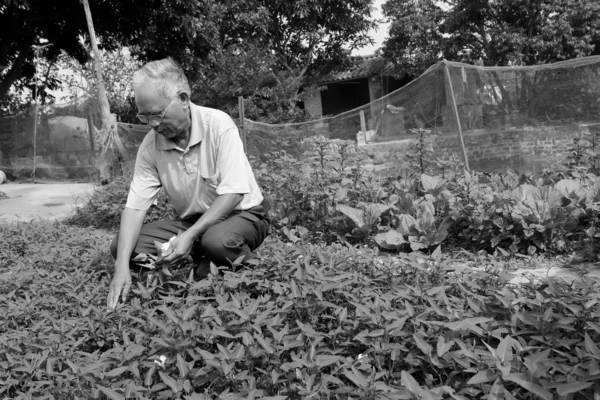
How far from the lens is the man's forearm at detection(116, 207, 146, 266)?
3.07m

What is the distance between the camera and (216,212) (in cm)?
A: 302

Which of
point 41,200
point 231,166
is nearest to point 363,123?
point 231,166

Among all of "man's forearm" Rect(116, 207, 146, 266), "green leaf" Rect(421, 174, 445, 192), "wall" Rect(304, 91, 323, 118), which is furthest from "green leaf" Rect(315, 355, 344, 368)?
"wall" Rect(304, 91, 323, 118)

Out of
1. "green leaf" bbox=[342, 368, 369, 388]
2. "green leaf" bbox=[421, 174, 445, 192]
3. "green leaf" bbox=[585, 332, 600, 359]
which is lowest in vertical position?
"green leaf" bbox=[342, 368, 369, 388]

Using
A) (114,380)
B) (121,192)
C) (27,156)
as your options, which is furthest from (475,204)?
(27,156)

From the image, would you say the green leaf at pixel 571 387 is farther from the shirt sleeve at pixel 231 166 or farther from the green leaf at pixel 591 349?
the shirt sleeve at pixel 231 166

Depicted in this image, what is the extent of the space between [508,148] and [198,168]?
4745 millimetres

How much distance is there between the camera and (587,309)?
6.50ft

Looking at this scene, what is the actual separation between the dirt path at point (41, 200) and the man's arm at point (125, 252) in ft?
16.2

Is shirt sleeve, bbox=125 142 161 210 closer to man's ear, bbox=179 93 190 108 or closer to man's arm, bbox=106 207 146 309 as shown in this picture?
man's arm, bbox=106 207 146 309

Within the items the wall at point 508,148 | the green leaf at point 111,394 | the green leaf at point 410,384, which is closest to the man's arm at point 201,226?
the green leaf at point 111,394

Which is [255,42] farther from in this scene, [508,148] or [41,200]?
[508,148]

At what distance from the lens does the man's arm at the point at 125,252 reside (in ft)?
9.29

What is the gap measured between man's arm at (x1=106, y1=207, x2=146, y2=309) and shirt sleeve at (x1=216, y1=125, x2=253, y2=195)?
53 centimetres
